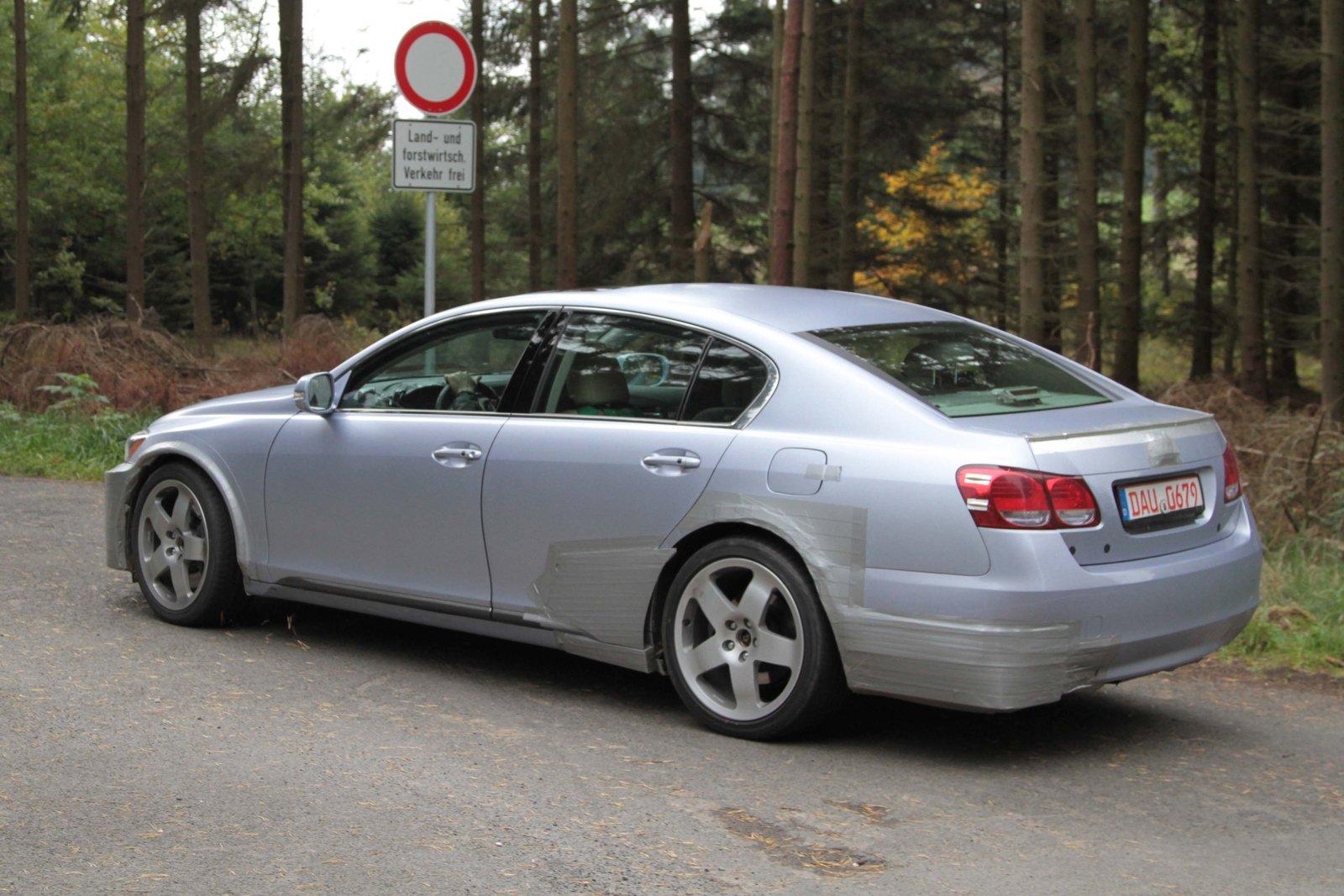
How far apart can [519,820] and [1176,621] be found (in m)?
2.25

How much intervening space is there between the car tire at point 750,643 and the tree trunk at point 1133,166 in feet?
57.2

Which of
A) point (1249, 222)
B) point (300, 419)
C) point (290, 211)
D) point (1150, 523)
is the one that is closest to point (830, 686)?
point (1150, 523)

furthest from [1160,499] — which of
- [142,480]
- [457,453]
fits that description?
[142,480]

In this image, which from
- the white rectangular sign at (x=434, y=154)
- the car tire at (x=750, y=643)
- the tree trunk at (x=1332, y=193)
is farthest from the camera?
the tree trunk at (x=1332, y=193)

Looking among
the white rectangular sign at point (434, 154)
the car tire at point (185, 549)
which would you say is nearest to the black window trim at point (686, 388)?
the car tire at point (185, 549)

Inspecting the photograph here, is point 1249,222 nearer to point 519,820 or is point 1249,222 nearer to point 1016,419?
point 1016,419

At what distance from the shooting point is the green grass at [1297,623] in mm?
6559

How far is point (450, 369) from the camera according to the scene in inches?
253

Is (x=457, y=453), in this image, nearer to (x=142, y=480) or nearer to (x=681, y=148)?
(x=142, y=480)

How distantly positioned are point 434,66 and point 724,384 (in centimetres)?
487

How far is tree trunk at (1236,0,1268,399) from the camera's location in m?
20.8

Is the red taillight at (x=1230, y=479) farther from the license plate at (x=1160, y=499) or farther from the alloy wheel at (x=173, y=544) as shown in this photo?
the alloy wheel at (x=173, y=544)

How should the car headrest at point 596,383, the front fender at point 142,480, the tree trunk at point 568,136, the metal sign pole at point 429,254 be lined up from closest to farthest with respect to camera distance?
1. the car headrest at point 596,383
2. the front fender at point 142,480
3. the metal sign pole at point 429,254
4. the tree trunk at point 568,136

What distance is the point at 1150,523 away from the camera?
5.01 meters
